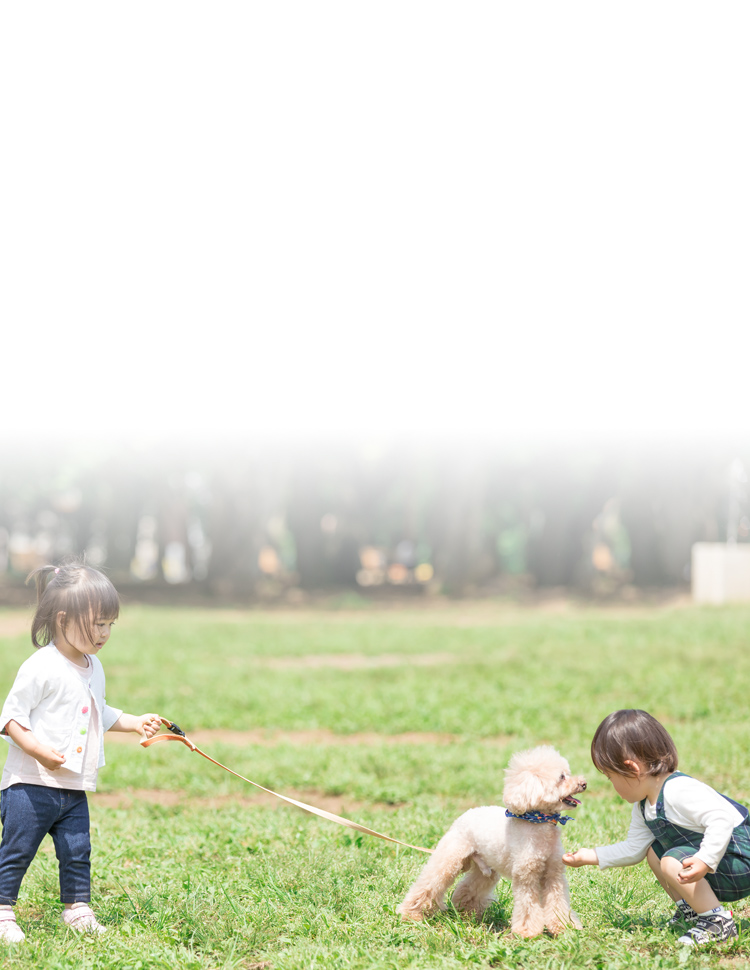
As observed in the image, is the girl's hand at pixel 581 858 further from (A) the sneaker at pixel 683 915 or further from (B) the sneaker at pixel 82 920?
(B) the sneaker at pixel 82 920

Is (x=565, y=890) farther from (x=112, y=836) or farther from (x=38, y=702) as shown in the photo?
(x=112, y=836)

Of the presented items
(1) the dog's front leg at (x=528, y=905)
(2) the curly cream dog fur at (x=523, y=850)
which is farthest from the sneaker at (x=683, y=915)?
(1) the dog's front leg at (x=528, y=905)

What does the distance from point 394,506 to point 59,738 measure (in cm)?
3399

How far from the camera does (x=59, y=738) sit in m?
4.04

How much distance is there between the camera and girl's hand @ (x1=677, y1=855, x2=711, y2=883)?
A: 367 centimetres

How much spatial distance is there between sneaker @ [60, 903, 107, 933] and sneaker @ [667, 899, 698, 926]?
2293 mm

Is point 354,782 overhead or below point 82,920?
below

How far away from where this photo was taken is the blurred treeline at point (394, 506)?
3309 cm

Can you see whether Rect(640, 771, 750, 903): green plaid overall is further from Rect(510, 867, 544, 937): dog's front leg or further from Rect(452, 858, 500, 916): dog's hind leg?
Rect(452, 858, 500, 916): dog's hind leg

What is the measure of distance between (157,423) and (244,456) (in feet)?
10.6

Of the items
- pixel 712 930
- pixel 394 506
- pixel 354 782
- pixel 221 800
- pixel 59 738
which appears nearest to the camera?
pixel 712 930

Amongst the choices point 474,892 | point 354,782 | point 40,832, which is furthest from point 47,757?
point 354,782

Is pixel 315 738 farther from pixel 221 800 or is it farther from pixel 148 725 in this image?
pixel 148 725

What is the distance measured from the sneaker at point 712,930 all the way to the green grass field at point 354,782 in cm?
5
